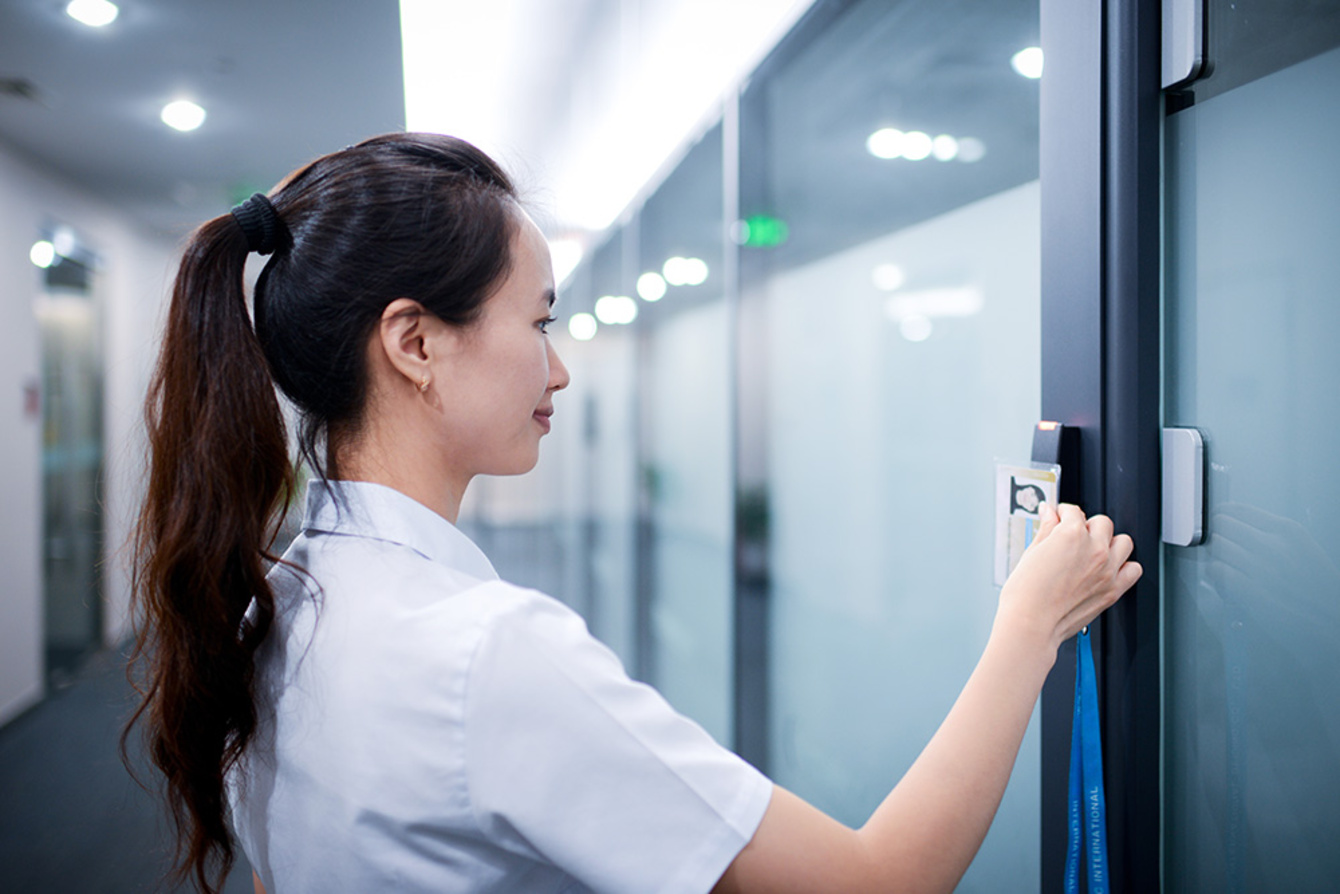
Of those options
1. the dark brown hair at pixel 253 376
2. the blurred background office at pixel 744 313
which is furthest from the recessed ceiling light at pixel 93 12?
the dark brown hair at pixel 253 376

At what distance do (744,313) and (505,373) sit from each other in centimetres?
122

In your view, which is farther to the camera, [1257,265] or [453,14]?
[453,14]

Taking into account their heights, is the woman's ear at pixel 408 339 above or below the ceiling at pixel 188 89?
below

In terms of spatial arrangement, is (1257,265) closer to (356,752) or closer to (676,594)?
(356,752)

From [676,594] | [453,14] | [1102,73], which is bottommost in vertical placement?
[676,594]

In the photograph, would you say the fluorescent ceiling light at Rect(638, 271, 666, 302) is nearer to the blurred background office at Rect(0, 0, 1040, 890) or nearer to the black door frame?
the blurred background office at Rect(0, 0, 1040, 890)

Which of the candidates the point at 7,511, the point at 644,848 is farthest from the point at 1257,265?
the point at 7,511

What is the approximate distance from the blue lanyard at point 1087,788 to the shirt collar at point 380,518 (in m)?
0.70

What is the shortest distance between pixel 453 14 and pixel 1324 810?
2.10m

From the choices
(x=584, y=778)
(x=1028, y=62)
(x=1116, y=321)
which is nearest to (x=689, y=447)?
(x=1028, y=62)

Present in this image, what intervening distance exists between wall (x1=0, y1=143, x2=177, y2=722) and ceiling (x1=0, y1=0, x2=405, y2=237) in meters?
0.06

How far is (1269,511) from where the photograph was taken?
711 millimetres

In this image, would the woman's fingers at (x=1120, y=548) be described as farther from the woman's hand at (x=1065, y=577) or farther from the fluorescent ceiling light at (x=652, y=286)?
the fluorescent ceiling light at (x=652, y=286)

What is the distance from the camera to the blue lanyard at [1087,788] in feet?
2.60
